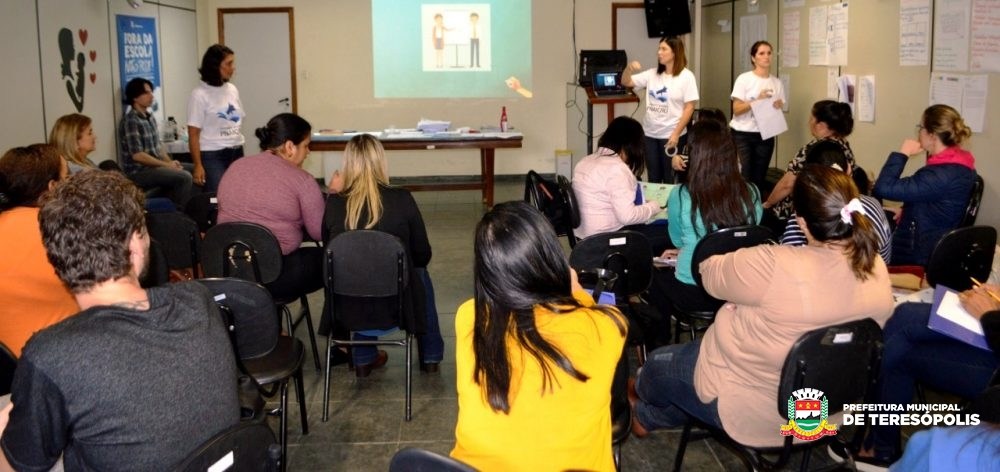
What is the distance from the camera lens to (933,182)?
14.1 ft

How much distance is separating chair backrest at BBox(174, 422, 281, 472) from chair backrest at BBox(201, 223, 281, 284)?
2162mm

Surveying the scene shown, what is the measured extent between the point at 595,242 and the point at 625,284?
0.24 m

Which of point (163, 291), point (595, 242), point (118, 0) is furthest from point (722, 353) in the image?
point (118, 0)

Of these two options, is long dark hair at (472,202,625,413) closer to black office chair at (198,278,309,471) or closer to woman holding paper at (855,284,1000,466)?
black office chair at (198,278,309,471)

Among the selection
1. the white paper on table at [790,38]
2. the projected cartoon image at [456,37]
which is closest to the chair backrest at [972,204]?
the white paper on table at [790,38]

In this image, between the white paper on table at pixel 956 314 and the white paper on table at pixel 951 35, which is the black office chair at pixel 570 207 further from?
the white paper on table at pixel 951 35

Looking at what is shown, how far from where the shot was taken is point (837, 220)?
104 inches

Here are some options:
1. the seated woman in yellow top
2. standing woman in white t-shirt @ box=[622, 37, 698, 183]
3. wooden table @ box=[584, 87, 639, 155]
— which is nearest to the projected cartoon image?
wooden table @ box=[584, 87, 639, 155]

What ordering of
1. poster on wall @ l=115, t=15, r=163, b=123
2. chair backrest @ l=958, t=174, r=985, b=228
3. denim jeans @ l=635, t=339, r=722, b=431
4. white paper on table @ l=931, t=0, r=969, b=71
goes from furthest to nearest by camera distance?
poster on wall @ l=115, t=15, r=163, b=123, white paper on table @ l=931, t=0, r=969, b=71, chair backrest @ l=958, t=174, r=985, b=228, denim jeans @ l=635, t=339, r=722, b=431

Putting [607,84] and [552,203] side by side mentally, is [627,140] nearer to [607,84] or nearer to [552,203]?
[552,203]

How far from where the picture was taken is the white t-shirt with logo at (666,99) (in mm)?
7273

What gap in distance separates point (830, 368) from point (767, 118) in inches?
194

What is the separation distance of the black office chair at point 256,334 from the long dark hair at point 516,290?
116 cm

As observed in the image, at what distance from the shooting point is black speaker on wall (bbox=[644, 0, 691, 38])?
10188 millimetres
